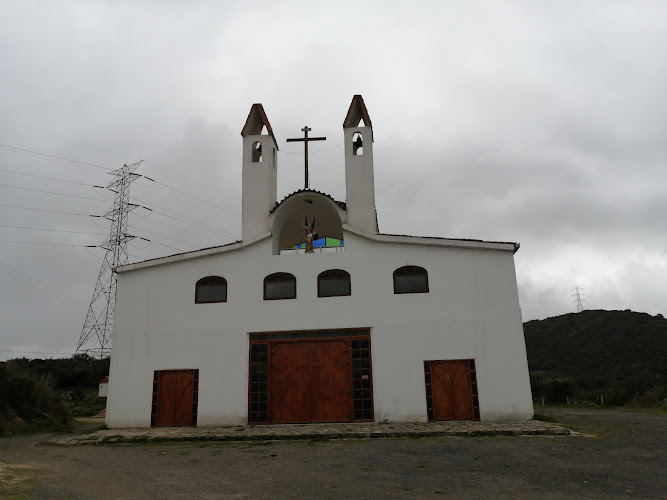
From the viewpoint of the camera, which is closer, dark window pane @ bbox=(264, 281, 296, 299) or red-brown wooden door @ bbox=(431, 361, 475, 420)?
red-brown wooden door @ bbox=(431, 361, 475, 420)

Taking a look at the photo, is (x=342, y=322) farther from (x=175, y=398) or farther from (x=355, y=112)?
(x=355, y=112)

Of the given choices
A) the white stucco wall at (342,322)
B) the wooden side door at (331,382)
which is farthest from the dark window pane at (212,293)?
the wooden side door at (331,382)

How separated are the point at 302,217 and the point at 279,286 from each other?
3696 millimetres

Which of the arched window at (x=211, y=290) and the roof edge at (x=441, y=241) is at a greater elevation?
the roof edge at (x=441, y=241)

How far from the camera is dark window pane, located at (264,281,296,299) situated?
56.7 feet

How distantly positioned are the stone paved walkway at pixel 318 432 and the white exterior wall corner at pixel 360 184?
21.7ft

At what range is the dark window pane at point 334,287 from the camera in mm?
17047

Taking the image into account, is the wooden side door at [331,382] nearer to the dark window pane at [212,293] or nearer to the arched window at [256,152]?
the dark window pane at [212,293]

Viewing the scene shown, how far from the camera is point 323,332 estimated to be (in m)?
16.8

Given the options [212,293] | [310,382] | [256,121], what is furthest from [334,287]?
[256,121]

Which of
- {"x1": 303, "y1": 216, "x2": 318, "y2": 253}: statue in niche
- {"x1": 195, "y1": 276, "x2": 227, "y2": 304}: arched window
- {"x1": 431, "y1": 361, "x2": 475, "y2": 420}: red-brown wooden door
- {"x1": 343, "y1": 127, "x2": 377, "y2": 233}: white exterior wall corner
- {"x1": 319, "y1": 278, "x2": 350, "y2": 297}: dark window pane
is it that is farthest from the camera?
→ {"x1": 303, "y1": 216, "x2": 318, "y2": 253}: statue in niche

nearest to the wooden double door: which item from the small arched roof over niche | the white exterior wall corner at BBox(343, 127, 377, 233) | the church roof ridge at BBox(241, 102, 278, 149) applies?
the small arched roof over niche

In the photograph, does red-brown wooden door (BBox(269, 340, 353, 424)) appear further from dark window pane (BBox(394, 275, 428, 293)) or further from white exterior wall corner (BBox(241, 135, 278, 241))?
white exterior wall corner (BBox(241, 135, 278, 241))

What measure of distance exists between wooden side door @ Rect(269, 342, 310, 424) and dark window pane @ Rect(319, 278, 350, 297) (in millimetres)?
1805
